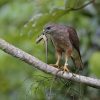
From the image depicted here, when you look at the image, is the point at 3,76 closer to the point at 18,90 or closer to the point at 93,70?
the point at 18,90

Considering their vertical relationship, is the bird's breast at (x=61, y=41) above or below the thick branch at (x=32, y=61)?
above

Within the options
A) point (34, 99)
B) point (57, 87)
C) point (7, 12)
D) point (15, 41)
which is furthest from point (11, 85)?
point (57, 87)

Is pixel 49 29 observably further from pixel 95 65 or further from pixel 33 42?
pixel 33 42

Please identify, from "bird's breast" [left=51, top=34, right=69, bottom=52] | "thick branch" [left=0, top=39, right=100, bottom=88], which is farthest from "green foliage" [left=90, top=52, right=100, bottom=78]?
"thick branch" [left=0, top=39, right=100, bottom=88]

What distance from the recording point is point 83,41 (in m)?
5.52

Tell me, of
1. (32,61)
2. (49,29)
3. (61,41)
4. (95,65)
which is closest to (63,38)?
(61,41)

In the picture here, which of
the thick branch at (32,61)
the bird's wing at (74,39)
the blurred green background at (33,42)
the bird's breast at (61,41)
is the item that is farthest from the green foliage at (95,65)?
the thick branch at (32,61)

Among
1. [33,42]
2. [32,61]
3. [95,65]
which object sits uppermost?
[33,42]

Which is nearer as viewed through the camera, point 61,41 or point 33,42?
point 61,41

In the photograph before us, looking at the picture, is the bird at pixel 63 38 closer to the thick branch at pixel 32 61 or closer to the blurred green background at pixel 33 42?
the thick branch at pixel 32 61

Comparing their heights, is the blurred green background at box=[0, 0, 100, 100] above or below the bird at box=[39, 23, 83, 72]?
above

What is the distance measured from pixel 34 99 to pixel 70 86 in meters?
0.66

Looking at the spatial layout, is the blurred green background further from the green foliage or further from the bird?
the bird

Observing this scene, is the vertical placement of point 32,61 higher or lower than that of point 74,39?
lower
